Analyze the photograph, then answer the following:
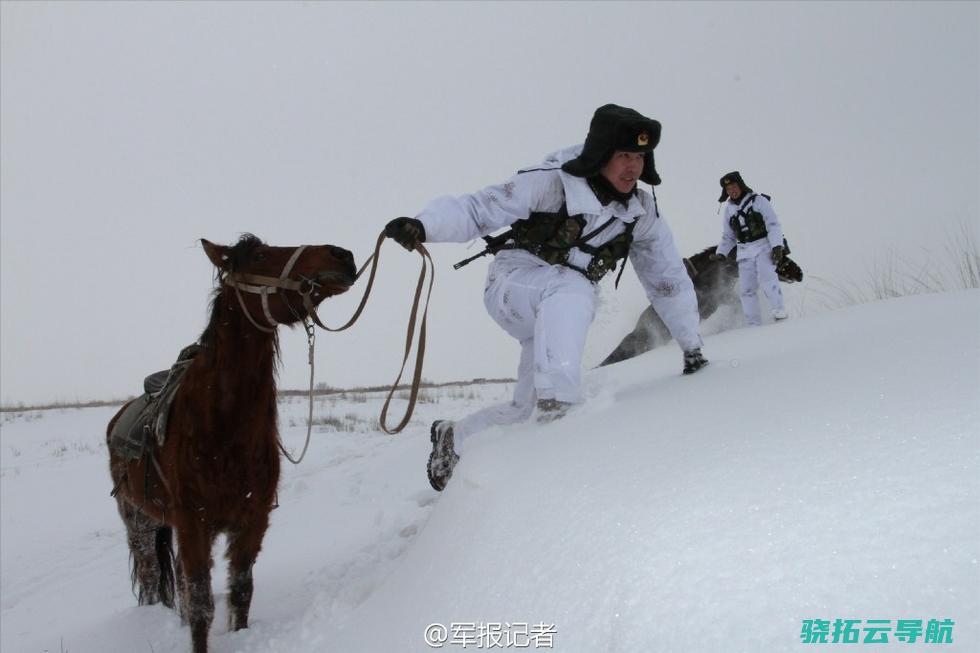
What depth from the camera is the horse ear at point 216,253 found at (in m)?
3.12

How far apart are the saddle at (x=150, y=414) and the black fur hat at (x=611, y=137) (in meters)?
2.02

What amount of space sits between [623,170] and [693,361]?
1.13m

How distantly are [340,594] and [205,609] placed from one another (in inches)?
22.3

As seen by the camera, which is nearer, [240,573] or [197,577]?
[197,577]

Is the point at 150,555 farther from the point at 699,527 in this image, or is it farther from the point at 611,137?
the point at 699,527

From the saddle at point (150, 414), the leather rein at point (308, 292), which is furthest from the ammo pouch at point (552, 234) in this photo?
the saddle at point (150, 414)

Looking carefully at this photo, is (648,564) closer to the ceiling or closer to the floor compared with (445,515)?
closer to the ceiling

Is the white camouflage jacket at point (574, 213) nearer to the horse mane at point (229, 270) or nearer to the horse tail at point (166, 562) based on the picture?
the horse mane at point (229, 270)

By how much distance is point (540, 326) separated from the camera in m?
3.27

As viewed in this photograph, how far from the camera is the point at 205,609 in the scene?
2.98 meters

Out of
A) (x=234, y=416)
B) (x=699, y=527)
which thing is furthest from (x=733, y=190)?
(x=699, y=527)

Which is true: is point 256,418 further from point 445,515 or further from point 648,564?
point 648,564

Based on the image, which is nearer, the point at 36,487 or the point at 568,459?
the point at 568,459

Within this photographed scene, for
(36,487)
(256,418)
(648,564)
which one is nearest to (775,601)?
(648,564)
